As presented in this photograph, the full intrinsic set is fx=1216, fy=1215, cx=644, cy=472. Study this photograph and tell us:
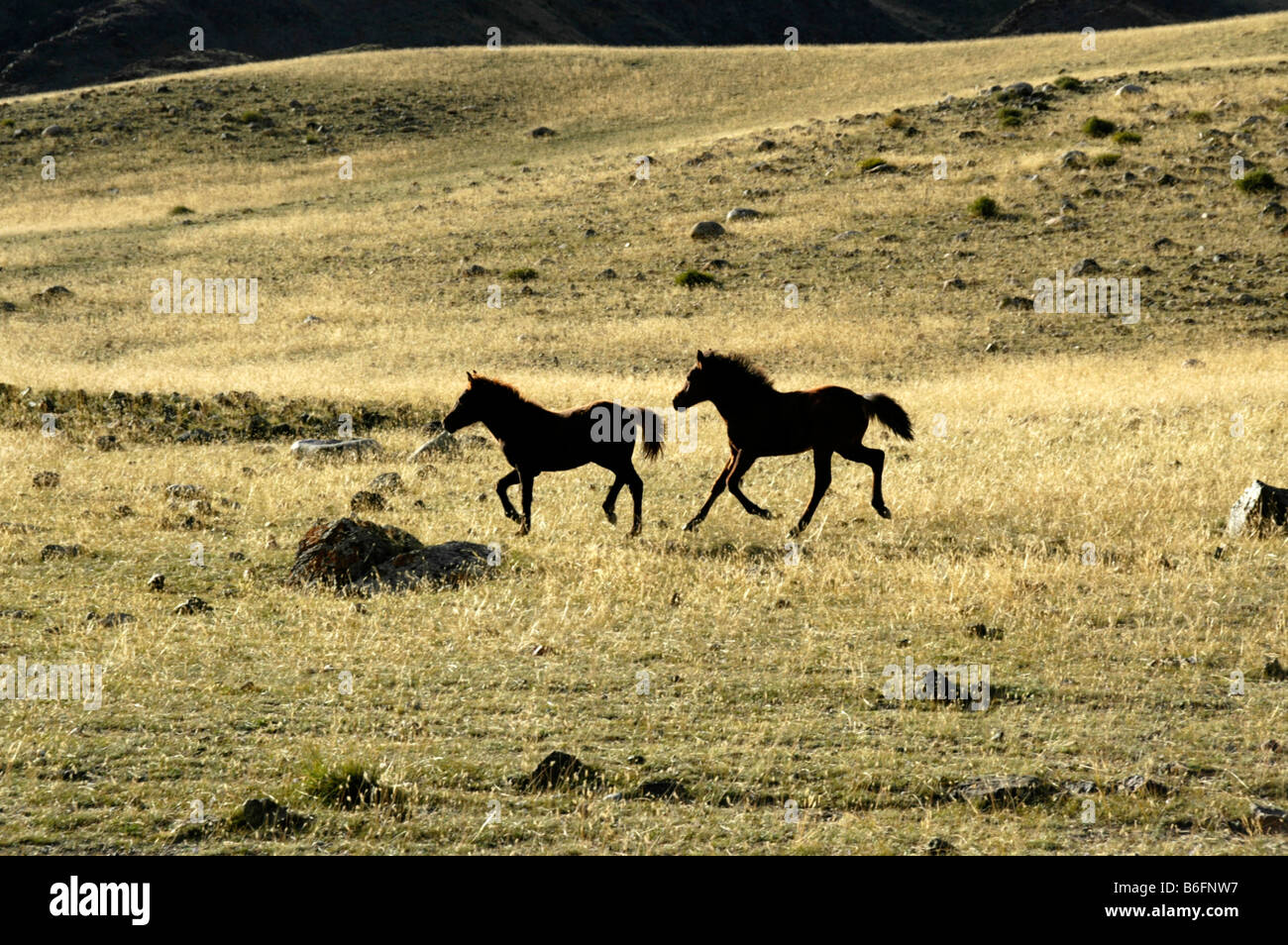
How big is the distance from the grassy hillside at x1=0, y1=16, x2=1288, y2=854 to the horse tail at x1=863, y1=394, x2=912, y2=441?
3.51ft

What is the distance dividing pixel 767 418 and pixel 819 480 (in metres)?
0.98

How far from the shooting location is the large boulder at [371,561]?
40.0 ft

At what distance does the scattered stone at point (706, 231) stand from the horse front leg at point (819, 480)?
29.8 metres

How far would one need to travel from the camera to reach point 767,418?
1452 cm

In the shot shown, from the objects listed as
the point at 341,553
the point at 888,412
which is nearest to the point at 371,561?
the point at 341,553

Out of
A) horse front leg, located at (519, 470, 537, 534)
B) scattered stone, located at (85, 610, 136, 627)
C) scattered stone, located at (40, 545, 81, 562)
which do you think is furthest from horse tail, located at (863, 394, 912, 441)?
scattered stone, located at (40, 545, 81, 562)

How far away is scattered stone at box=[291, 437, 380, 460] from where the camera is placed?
20.2m

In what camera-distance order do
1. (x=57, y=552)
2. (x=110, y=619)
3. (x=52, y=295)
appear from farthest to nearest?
(x=52, y=295), (x=57, y=552), (x=110, y=619)

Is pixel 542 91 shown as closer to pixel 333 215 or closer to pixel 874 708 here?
pixel 333 215

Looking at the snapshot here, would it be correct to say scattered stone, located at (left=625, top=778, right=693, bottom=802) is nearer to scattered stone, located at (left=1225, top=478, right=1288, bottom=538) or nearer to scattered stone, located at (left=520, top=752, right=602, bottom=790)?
scattered stone, located at (left=520, top=752, right=602, bottom=790)

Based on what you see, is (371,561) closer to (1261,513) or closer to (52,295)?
(1261,513)

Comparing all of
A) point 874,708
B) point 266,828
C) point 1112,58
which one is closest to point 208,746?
point 266,828

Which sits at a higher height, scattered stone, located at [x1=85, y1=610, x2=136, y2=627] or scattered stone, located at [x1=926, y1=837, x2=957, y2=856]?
scattered stone, located at [x1=85, y1=610, x2=136, y2=627]

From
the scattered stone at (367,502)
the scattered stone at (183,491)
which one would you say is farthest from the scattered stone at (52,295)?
the scattered stone at (367,502)
